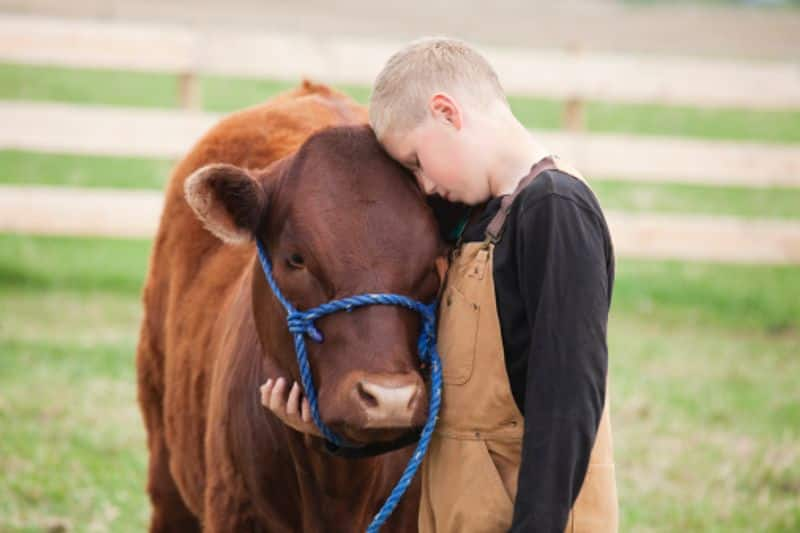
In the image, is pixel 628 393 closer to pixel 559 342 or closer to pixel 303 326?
pixel 303 326

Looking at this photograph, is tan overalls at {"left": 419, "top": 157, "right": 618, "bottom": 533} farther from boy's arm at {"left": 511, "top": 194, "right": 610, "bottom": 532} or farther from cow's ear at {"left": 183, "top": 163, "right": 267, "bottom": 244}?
cow's ear at {"left": 183, "top": 163, "right": 267, "bottom": 244}

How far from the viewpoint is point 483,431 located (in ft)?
8.13

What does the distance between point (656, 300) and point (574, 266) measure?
6.69 m

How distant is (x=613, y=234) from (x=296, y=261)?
641 cm

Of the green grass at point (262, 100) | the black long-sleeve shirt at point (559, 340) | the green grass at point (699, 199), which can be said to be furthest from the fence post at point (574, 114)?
the black long-sleeve shirt at point (559, 340)

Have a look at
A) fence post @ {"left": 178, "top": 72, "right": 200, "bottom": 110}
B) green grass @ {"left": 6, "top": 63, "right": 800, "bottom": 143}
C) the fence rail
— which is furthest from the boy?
green grass @ {"left": 6, "top": 63, "right": 800, "bottom": 143}

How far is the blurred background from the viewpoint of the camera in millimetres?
5395

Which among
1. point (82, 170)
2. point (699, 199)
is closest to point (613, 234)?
point (699, 199)

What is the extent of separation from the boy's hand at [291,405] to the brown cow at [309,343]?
6 centimetres

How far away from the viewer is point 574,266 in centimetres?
228

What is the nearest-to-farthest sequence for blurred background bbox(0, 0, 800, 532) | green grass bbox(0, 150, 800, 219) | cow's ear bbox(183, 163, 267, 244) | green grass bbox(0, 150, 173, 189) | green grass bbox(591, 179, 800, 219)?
cow's ear bbox(183, 163, 267, 244) → blurred background bbox(0, 0, 800, 532) → green grass bbox(0, 150, 173, 189) → green grass bbox(0, 150, 800, 219) → green grass bbox(591, 179, 800, 219)

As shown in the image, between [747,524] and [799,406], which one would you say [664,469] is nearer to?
[747,524]

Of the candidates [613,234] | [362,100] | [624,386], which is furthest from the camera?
[362,100]

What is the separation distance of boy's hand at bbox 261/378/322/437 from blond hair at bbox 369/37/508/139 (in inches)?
24.1
